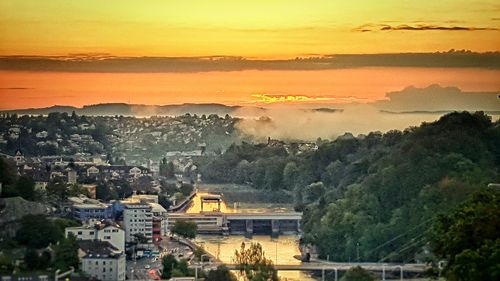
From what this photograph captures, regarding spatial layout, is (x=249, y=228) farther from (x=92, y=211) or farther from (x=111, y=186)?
(x=92, y=211)

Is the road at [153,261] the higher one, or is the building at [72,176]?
the building at [72,176]

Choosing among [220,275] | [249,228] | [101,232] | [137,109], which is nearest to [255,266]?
[220,275]

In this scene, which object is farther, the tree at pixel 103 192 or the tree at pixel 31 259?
the tree at pixel 103 192

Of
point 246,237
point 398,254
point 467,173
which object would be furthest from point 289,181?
point 398,254

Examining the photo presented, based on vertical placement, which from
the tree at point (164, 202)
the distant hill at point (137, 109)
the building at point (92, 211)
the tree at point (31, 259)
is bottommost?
the tree at point (31, 259)

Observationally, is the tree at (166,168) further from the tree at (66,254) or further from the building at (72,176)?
the tree at (66,254)

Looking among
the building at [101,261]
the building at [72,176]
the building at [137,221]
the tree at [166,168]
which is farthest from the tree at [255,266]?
the tree at [166,168]
